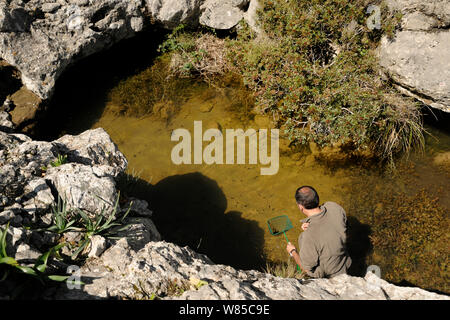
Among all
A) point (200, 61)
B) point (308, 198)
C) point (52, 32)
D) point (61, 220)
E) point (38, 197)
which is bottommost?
point (61, 220)

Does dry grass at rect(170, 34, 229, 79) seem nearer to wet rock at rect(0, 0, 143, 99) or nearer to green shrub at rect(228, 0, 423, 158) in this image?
green shrub at rect(228, 0, 423, 158)

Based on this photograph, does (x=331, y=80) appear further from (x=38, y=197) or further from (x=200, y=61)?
(x=38, y=197)

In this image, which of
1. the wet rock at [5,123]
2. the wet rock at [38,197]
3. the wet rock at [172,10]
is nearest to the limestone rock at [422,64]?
the wet rock at [172,10]

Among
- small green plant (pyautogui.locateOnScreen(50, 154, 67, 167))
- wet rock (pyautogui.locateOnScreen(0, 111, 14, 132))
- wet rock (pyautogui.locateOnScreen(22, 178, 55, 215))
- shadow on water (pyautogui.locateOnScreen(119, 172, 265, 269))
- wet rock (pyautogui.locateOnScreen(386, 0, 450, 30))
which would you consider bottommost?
shadow on water (pyautogui.locateOnScreen(119, 172, 265, 269))

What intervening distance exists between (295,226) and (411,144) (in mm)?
3416

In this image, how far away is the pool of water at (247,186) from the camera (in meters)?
6.06

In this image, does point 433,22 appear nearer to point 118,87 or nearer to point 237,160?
point 237,160

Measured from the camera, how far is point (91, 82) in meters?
8.27

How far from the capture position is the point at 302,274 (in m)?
5.15

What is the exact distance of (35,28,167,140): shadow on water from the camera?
7516 millimetres

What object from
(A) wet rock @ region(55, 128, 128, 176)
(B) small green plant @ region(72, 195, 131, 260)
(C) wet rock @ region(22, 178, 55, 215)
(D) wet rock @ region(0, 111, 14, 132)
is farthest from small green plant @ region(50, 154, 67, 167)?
(D) wet rock @ region(0, 111, 14, 132)

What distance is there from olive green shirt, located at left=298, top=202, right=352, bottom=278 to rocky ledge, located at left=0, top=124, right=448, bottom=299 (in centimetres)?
58

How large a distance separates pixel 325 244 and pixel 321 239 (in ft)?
0.30

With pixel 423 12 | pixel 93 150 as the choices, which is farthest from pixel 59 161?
pixel 423 12
